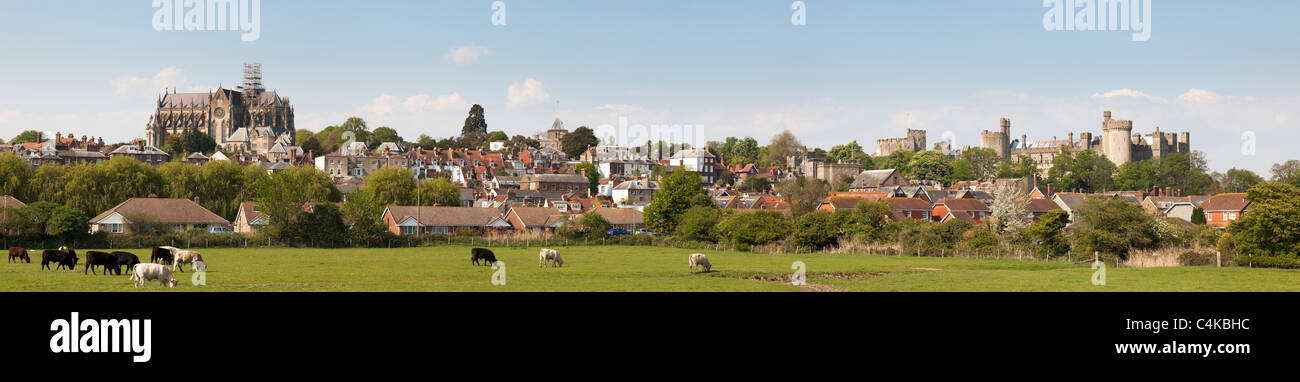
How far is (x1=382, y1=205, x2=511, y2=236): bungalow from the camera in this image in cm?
8625

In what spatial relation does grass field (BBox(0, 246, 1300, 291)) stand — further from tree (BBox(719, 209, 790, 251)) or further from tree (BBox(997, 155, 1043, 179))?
tree (BBox(997, 155, 1043, 179))

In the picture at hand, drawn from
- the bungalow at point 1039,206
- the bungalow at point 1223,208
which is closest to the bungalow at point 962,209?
the bungalow at point 1039,206

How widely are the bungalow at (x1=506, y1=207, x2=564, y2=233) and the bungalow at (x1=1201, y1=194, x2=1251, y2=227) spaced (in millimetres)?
56723

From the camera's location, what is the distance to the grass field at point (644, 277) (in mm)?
29672

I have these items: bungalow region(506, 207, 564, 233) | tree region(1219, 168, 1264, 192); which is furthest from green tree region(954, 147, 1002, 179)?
bungalow region(506, 207, 564, 233)

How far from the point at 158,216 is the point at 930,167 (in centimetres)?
12575

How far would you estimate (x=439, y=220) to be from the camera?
8881 centimetres

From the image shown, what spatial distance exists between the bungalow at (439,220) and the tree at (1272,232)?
5785cm

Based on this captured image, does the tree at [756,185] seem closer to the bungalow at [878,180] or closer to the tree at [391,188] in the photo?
the bungalow at [878,180]

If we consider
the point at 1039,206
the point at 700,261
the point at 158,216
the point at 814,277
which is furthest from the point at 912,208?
the point at 158,216

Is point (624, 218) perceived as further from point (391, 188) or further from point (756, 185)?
point (756, 185)

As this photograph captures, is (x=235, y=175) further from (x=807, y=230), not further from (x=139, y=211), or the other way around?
(x=807, y=230)
